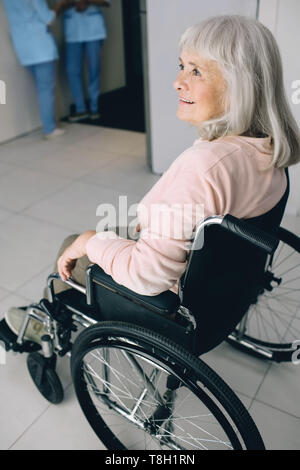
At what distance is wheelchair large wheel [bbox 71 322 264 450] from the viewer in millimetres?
924

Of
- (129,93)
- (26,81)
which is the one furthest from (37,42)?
(129,93)

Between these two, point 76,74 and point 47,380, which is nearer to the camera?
point 47,380

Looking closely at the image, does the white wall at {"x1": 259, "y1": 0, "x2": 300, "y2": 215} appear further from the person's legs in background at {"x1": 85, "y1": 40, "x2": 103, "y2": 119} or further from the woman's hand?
the person's legs in background at {"x1": 85, "y1": 40, "x2": 103, "y2": 119}

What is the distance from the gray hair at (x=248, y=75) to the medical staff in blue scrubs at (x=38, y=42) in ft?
9.56

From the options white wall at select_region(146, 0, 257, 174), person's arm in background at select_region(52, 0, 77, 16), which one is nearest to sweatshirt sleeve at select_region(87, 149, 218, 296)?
white wall at select_region(146, 0, 257, 174)

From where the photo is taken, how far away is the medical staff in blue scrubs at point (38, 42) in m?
3.36

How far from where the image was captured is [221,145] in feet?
2.97

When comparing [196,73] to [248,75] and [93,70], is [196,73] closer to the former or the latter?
[248,75]

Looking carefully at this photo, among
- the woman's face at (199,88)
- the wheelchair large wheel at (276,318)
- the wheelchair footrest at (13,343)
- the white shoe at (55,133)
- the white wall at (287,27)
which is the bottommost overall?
the wheelchair large wheel at (276,318)

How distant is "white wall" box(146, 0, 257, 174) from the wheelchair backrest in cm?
174

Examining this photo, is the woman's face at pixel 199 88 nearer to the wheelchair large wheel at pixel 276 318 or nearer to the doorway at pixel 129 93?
the wheelchair large wheel at pixel 276 318

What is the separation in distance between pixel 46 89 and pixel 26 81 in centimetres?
32

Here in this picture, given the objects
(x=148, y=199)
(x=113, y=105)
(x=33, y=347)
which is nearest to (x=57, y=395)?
(x=33, y=347)

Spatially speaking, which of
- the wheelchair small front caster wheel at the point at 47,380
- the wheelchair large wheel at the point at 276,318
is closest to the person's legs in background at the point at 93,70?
the wheelchair large wheel at the point at 276,318
